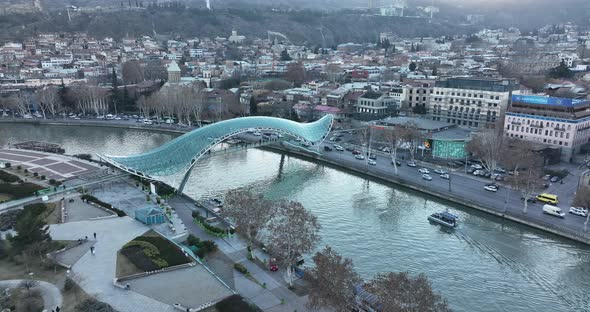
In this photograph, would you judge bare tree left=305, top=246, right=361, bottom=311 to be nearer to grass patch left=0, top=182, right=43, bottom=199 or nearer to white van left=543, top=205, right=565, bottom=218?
white van left=543, top=205, right=565, bottom=218

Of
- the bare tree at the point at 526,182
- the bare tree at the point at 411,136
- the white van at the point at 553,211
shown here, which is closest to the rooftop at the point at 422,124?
the bare tree at the point at 411,136

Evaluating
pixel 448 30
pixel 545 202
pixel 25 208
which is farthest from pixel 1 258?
pixel 448 30

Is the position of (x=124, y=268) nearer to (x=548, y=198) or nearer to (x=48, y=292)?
(x=48, y=292)

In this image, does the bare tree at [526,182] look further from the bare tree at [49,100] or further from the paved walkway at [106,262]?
the bare tree at [49,100]

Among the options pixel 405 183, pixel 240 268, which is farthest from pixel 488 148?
pixel 240 268

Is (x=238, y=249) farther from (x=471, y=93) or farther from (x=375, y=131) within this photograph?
(x=471, y=93)

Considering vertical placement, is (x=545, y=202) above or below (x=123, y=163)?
below

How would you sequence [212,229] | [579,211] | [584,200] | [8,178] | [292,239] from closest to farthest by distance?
[292,239]
[212,229]
[584,200]
[579,211]
[8,178]
